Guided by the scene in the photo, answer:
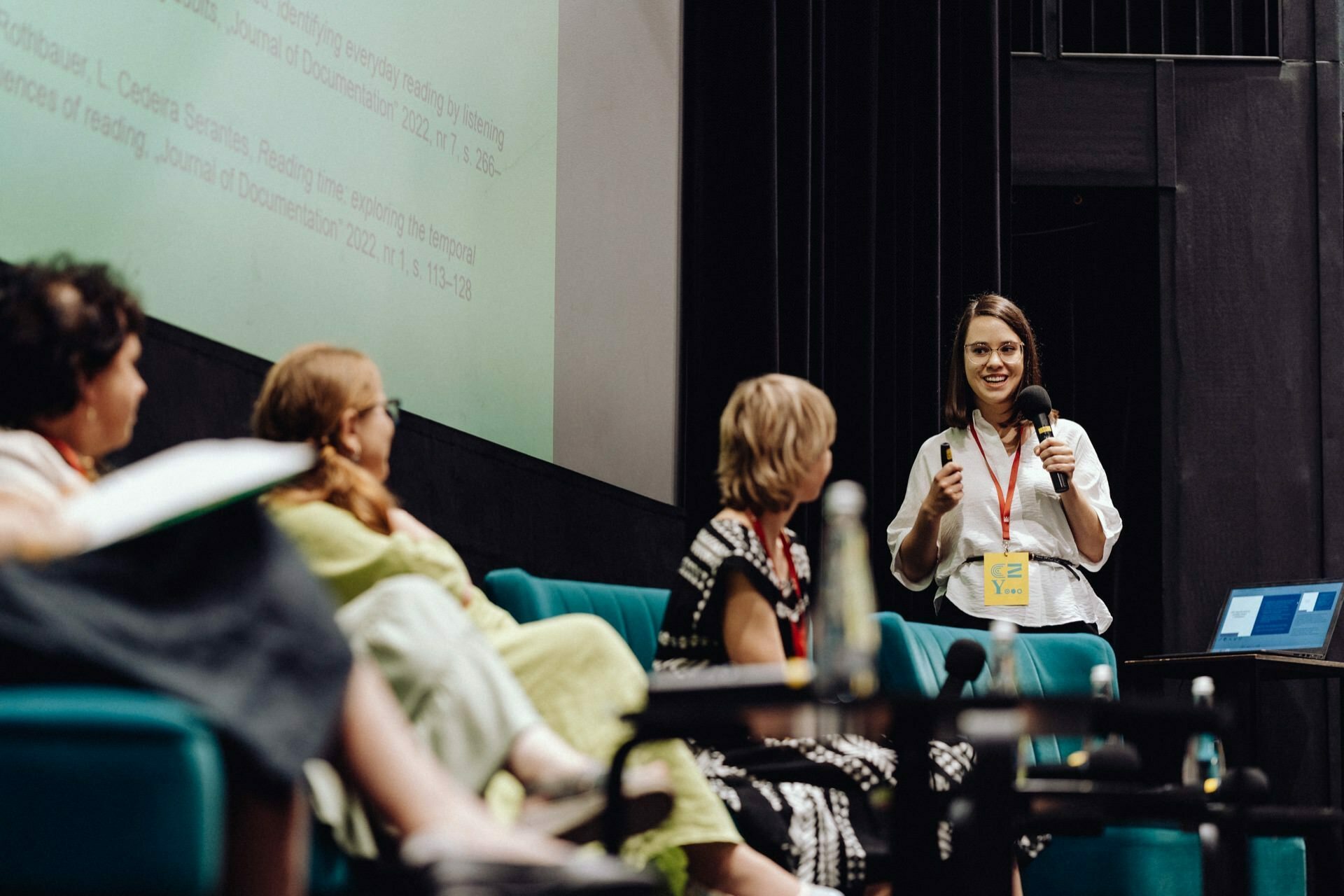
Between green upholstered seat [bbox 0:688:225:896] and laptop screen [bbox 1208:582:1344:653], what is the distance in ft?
12.0

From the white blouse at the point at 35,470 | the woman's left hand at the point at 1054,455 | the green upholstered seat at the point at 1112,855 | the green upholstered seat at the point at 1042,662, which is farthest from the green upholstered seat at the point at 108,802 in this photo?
the woman's left hand at the point at 1054,455

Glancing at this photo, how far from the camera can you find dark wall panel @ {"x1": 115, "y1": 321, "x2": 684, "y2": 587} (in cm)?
238

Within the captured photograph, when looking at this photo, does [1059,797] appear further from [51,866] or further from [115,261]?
[115,261]

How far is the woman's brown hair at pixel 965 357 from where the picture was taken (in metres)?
3.68

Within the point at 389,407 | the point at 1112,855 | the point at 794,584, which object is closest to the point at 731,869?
the point at 794,584

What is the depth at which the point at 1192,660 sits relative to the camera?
4195 millimetres

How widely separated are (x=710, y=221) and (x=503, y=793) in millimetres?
2778

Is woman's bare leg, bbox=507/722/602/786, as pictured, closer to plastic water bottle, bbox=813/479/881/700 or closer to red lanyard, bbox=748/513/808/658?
plastic water bottle, bbox=813/479/881/700

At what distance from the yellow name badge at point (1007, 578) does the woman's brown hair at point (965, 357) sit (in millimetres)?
387

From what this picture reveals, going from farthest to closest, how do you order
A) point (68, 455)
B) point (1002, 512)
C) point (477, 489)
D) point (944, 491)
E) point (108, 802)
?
point (1002, 512)
point (944, 491)
point (477, 489)
point (68, 455)
point (108, 802)

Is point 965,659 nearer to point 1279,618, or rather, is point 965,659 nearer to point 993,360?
point 993,360

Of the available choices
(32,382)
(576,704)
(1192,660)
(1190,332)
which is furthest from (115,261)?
(1190,332)

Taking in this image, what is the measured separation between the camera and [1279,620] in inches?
171

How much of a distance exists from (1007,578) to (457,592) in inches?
65.3
